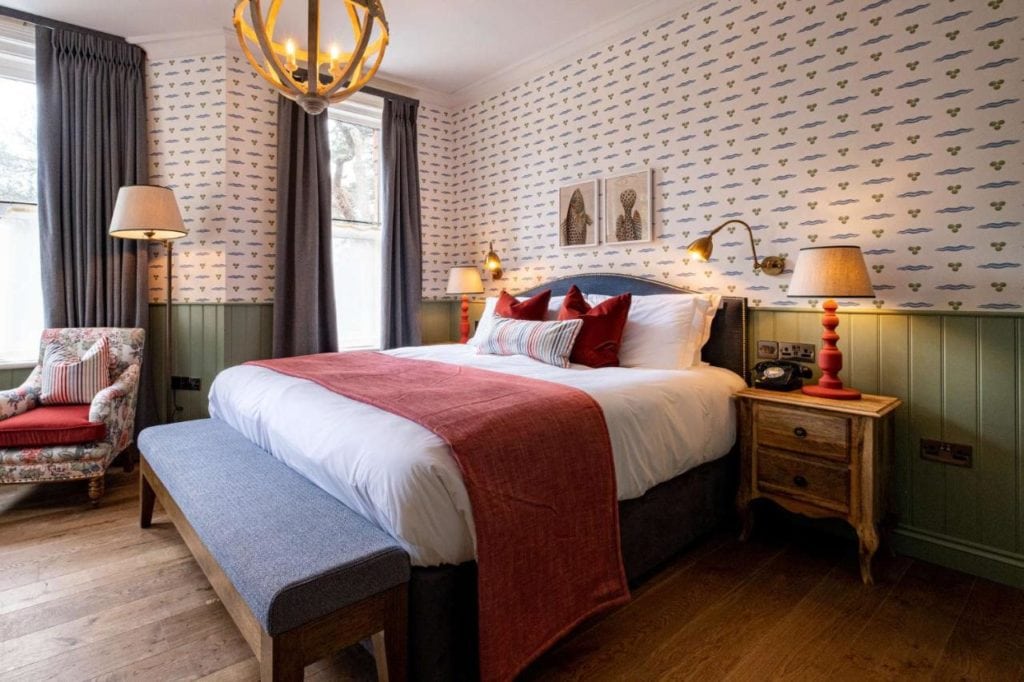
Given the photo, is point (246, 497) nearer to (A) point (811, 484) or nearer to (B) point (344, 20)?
(A) point (811, 484)

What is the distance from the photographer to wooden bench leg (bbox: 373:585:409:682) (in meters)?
1.35

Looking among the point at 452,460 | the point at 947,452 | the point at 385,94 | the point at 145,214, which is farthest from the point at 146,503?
the point at 947,452

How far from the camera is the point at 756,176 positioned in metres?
2.80

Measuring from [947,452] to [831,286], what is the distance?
89 cm

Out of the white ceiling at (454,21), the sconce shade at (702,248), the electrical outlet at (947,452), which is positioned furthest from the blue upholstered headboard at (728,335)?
the white ceiling at (454,21)

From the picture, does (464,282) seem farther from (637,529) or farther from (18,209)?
(18,209)

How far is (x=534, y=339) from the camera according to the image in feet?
9.32

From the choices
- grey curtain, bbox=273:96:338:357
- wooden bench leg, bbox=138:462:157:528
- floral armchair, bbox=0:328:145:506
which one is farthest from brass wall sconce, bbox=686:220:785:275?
floral armchair, bbox=0:328:145:506

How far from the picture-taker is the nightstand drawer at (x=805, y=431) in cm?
214

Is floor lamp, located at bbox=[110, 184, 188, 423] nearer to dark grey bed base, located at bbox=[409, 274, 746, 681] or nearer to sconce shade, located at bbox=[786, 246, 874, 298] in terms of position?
dark grey bed base, located at bbox=[409, 274, 746, 681]

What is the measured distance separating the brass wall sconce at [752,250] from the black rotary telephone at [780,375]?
1.60ft

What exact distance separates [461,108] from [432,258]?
4.43ft

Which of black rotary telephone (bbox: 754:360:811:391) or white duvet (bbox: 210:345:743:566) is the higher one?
black rotary telephone (bbox: 754:360:811:391)

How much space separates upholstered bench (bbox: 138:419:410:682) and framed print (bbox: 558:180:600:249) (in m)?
2.54
